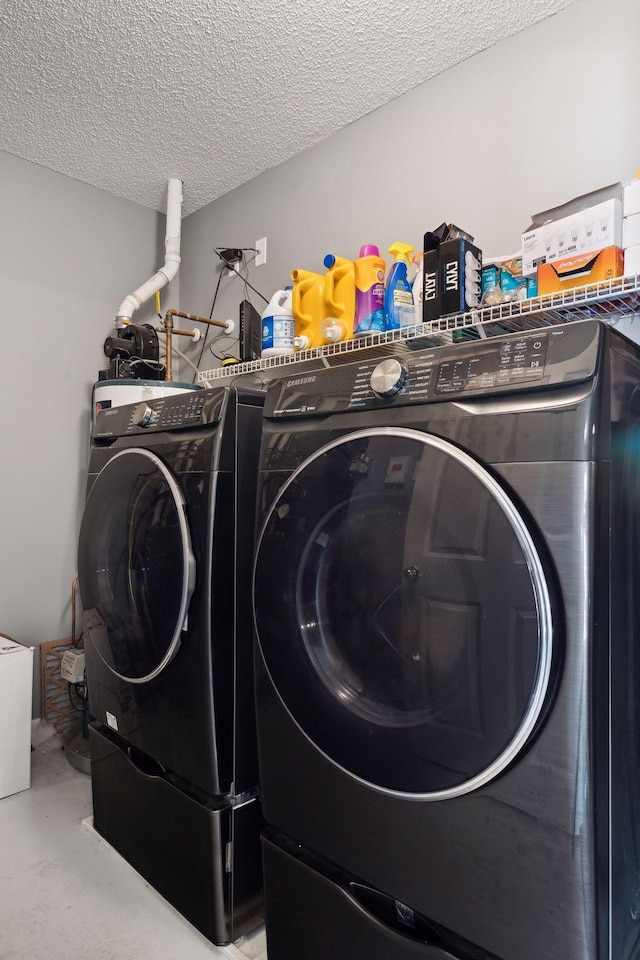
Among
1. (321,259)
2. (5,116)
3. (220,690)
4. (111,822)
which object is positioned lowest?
(111,822)

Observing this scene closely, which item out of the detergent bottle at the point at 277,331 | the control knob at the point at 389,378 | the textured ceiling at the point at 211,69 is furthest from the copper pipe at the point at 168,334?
the control knob at the point at 389,378

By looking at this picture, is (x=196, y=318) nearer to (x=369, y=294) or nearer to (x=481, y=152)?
(x=369, y=294)

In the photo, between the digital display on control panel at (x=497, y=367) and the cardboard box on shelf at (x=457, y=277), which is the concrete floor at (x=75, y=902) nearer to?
the digital display on control panel at (x=497, y=367)

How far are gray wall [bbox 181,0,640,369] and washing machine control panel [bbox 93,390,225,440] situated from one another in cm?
108

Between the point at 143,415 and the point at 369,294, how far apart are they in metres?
0.79

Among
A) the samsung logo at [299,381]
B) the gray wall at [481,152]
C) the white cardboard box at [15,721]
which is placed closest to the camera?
the samsung logo at [299,381]

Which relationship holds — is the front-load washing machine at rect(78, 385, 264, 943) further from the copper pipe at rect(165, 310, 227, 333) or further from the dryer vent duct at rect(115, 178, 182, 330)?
the dryer vent duct at rect(115, 178, 182, 330)

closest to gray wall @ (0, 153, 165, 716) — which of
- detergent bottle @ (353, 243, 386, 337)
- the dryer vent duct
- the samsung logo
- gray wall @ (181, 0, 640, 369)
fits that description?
the dryer vent duct

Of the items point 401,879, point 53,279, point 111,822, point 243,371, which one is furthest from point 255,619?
point 53,279

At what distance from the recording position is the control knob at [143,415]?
1.66 meters

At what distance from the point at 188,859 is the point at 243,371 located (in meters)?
1.58

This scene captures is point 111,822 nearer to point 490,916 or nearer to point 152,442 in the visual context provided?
point 152,442

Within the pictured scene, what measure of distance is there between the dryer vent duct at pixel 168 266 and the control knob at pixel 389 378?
2061mm

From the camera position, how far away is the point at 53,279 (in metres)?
2.81
